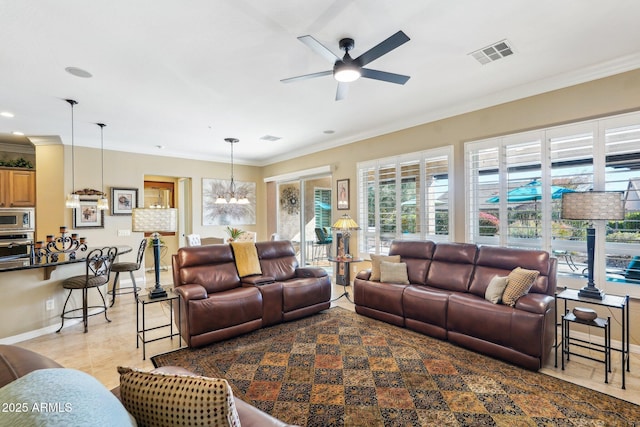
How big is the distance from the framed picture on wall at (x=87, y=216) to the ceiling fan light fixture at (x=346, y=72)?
5.65 meters

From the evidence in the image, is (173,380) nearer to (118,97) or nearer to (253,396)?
(253,396)

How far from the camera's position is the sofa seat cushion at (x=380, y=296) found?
3697 mm

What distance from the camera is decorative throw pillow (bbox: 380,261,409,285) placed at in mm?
4012

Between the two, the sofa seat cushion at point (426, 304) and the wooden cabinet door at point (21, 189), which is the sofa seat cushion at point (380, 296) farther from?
the wooden cabinet door at point (21, 189)

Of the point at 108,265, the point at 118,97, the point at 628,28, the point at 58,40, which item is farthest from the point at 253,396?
the point at 628,28

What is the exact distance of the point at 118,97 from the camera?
12.4 ft

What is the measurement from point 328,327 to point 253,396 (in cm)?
152

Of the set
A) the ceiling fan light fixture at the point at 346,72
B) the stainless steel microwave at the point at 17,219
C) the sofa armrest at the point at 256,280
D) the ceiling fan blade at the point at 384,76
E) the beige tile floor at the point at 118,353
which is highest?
the ceiling fan blade at the point at 384,76

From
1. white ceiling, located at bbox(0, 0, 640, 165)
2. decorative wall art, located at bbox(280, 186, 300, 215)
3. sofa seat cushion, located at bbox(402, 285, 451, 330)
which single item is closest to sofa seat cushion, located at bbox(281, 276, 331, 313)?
sofa seat cushion, located at bbox(402, 285, 451, 330)

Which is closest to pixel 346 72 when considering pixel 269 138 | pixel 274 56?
pixel 274 56

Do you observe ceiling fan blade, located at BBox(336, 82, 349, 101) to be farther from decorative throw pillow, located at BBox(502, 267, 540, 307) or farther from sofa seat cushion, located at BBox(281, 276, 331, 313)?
decorative throw pillow, located at BBox(502, 267, 540, 307)

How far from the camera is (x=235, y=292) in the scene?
3.57 m

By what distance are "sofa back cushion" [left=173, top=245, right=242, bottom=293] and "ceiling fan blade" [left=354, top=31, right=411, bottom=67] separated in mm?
2861

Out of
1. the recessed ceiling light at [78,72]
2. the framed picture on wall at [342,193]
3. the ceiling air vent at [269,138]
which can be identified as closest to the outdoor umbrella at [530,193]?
the framed picture on wall at [342,193]
